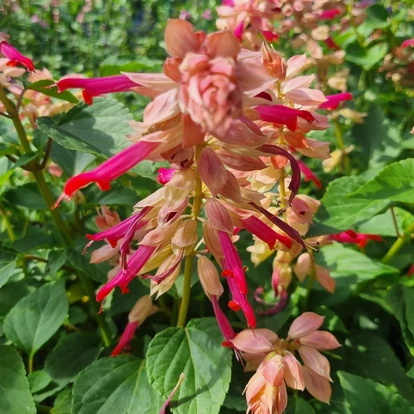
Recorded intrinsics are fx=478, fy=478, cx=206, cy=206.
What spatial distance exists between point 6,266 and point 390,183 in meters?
0.63

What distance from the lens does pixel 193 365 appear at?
68 centimetres

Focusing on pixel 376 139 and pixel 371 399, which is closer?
pixel 371 399

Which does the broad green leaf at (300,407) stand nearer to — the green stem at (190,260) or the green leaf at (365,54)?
the green stem at (190,260)

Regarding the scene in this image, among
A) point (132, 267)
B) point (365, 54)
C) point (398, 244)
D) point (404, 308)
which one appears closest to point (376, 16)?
point (365, 54)

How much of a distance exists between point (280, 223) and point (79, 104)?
44 cm

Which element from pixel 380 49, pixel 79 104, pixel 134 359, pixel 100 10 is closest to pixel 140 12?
pixel 100 10

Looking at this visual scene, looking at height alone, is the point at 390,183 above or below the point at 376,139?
above

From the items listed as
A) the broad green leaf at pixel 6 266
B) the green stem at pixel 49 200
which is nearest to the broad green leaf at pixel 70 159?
the green stem at pixel 49 200

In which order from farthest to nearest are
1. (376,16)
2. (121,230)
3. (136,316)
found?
(376,16), (136,316), (121,230)

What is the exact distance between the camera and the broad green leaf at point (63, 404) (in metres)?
0.80

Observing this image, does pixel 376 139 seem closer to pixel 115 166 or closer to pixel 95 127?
pixel 95 127

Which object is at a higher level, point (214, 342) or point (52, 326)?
point (214, 342)

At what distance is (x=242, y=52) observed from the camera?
1.46 feet

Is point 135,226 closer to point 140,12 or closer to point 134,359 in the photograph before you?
point 134,359
